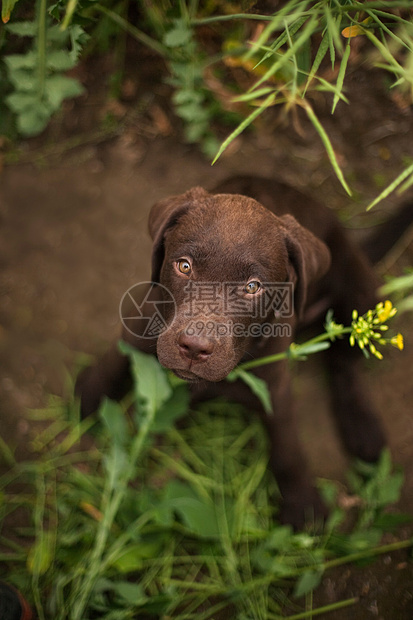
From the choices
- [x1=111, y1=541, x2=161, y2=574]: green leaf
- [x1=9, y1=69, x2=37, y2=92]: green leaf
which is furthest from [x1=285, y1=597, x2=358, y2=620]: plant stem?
[x1=9, y1=69, x2=37, y2=92]: green leaf

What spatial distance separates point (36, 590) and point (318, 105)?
3191mm

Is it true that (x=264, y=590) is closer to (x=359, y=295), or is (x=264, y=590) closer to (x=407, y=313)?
(x=359, y=295)

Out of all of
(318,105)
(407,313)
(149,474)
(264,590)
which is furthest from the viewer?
(318,105)

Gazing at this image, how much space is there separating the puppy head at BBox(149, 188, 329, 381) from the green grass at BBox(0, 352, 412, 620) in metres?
0.46

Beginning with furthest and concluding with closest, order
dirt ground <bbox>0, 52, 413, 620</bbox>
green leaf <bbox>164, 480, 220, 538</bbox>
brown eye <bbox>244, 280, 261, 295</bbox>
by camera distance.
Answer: dirt ground <bbox>0, 52, 413, 620</bbox>, green leaf <bbox>164, 480, 220, 538</bbox>, brown eye <bbox>244, 280, 261, 295</bbox>

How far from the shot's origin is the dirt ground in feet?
10.3

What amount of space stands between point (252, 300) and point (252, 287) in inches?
1.9

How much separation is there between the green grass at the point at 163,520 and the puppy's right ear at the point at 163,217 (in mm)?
424

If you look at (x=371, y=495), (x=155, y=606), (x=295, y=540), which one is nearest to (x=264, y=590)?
(x=295, y=540)

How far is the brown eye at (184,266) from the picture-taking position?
1.98m

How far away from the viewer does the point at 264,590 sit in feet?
8.55

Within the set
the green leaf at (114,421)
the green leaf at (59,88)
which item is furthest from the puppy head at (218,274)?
the green leaf at (59,88)
